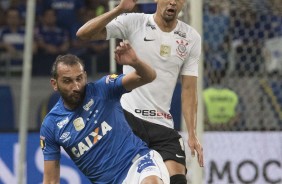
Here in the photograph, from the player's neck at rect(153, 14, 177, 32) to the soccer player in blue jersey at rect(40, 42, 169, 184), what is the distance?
45.3 inches

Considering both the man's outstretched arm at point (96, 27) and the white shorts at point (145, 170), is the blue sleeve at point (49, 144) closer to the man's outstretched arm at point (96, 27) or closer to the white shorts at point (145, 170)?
the white shorts at point (145, 170)

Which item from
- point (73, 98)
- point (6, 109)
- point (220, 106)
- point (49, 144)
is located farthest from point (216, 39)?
point (73, 98)

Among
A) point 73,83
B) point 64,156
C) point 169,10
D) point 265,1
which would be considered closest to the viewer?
point 73,83

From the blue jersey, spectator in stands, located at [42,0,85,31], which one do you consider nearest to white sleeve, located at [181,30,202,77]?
→ the blue jersey

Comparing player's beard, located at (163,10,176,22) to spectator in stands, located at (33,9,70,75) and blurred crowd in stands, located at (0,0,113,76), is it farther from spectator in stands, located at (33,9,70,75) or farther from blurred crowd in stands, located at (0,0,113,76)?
spectator in stands, located at (33,9,70,75)

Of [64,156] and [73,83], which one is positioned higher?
[73,83]

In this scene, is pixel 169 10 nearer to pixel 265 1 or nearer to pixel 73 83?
pixel 73 83

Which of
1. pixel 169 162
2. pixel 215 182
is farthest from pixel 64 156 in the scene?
pixel 169 162

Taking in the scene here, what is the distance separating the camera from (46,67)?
12523mm

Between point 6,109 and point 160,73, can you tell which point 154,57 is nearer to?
point 160,73

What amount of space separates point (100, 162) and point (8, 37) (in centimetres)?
732

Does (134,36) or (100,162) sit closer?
(100,162)

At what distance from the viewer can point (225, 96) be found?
1128cm

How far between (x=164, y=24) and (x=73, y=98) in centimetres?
136
